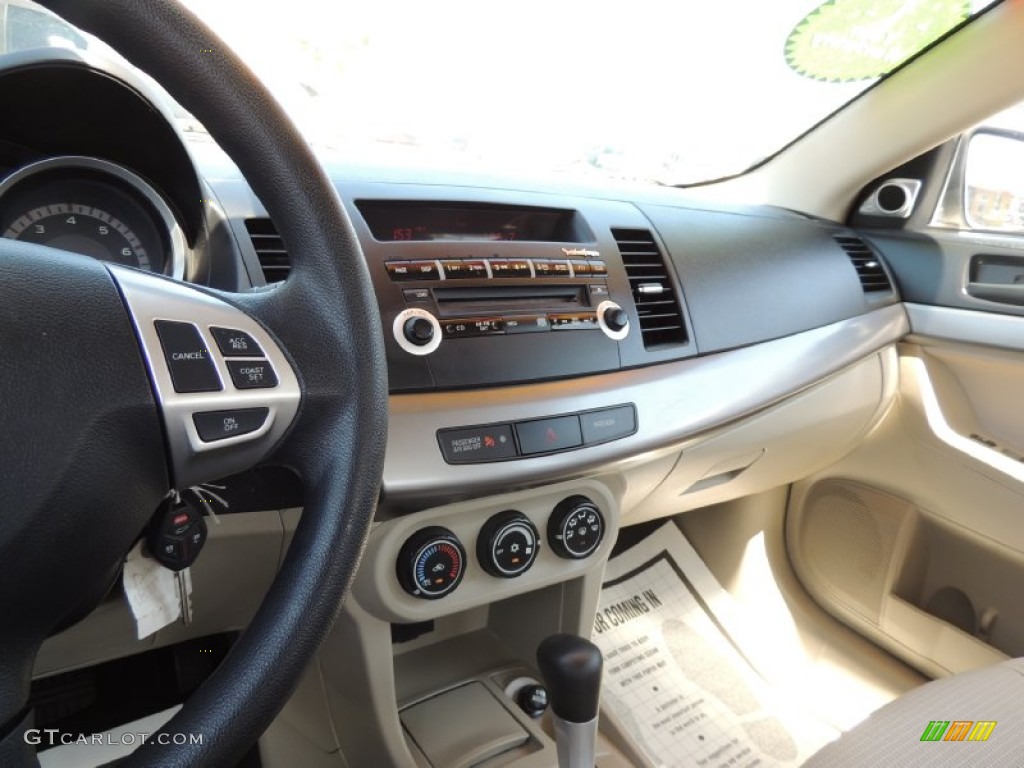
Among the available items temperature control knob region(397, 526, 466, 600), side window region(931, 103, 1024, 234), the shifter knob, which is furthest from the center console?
side window region(931, 103, 1024, 234)

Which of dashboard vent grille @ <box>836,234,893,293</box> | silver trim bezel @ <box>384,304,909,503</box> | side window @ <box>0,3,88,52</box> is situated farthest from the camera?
dashboard vent grille @ <box>836,234,893,293</box>

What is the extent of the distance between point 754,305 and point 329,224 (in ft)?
2.88

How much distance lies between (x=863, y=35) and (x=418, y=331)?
116cm

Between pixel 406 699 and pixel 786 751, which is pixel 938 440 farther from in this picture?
pixel 406 699

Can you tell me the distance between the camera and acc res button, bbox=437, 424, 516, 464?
2.84ft

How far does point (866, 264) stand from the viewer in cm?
158

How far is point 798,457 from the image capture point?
153cm

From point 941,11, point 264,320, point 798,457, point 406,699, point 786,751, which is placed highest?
point 941,11

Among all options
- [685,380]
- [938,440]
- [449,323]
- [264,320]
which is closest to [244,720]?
[264,320]

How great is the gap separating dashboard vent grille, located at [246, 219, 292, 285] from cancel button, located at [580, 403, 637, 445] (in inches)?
16.0

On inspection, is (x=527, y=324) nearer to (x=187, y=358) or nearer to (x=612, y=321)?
(x=612, y=321)

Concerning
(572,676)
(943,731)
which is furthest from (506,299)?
(943,731)

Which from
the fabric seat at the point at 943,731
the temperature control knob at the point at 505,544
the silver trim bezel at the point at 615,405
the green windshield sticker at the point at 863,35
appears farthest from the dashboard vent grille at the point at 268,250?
the green windshield sticker at the point at 863,35

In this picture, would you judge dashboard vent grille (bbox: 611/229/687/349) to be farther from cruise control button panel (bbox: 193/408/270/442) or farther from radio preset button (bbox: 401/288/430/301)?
cruise control button panel (bbox: 193/408/270/442)
